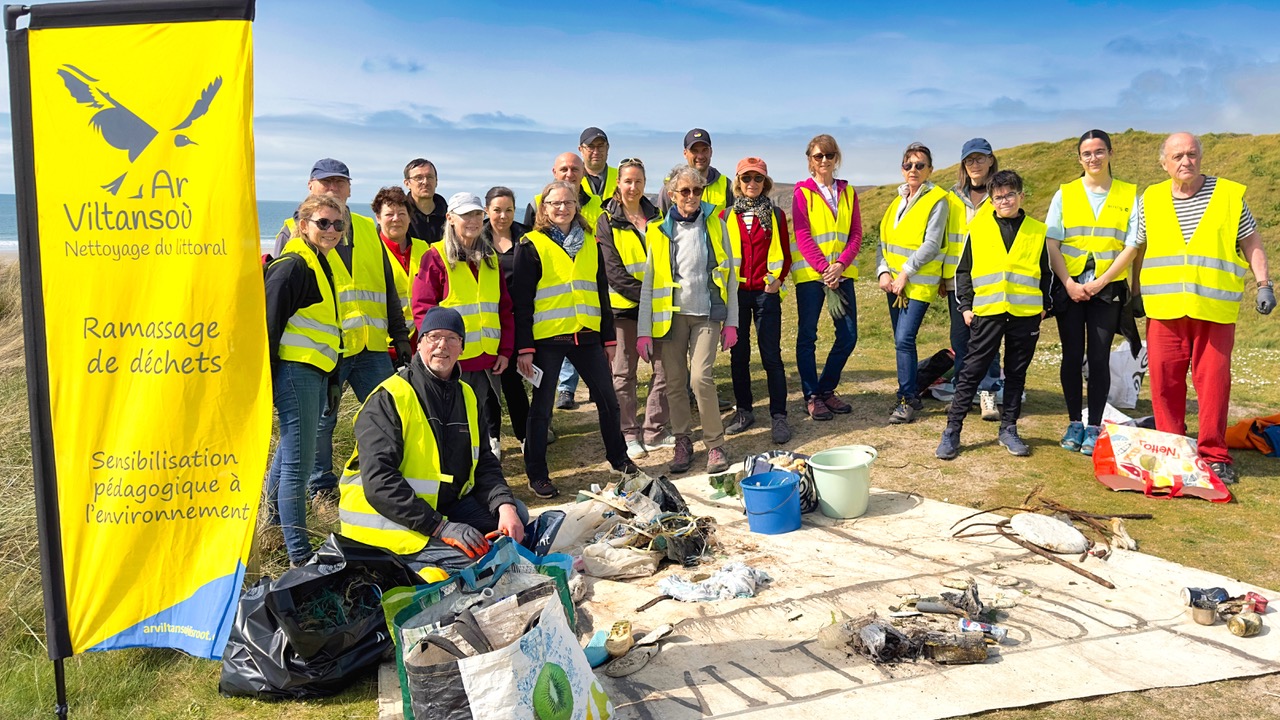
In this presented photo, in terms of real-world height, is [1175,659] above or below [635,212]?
below

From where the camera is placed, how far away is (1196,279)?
19.2 feet

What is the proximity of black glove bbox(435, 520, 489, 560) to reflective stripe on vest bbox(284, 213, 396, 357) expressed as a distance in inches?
68.9

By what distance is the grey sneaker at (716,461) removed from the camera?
21.4ft

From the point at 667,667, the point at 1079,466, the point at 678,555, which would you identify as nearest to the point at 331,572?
the point at 667,667

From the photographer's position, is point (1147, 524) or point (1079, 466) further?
point (1079, 466)

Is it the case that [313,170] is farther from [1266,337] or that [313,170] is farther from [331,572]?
[1266,337]

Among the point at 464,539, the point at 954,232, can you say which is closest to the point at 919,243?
the point at 954,232

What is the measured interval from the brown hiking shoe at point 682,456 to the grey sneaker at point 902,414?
1.80 meters

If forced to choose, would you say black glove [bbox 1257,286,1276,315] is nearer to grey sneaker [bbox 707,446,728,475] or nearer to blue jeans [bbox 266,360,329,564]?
grey sneaker [bbox 707,446,728,475]

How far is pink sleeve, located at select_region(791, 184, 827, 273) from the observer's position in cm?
722

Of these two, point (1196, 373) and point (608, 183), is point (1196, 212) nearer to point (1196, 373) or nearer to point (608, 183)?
point (1196, 373)

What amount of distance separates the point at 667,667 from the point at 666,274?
3267 millimetres

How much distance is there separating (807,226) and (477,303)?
2.86 meters

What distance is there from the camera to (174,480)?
3.12 metres
